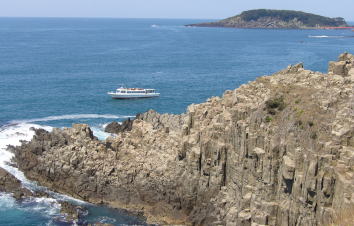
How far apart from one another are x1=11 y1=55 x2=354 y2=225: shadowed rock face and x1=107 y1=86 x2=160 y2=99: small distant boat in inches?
1596

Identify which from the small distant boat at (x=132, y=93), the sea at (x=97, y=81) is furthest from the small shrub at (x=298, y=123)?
the small distant boat at (x=132, y=93)

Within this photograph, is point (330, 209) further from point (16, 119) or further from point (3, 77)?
point (3, 77)

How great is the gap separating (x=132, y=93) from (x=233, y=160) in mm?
60410

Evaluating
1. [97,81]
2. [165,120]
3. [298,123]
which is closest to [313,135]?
[298,123]

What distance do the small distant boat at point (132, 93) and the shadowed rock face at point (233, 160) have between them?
40.5 meters

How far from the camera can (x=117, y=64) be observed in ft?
467

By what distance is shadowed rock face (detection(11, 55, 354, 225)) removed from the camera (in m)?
37.8

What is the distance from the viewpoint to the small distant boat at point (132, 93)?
10212cm

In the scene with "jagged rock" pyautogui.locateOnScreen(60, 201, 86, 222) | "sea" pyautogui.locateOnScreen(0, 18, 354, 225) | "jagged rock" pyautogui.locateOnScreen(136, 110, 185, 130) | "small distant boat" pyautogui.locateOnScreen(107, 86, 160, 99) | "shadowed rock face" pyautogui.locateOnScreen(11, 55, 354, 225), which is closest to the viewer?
"shadowed rock face" pyautogui.locateOnScreen(11, 55, 354, 225)

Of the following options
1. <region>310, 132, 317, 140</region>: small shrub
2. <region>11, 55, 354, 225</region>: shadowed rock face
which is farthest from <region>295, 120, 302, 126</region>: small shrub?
<region>310, 132, 317, 140</region>: small shrub

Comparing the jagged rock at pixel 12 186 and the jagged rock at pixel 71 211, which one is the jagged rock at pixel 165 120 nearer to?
the jagged rock at pixel 71 211

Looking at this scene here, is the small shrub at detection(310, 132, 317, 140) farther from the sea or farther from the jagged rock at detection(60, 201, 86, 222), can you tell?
the jagged rock at detection(60, 201, 86, 222)

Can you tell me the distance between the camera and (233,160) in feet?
150

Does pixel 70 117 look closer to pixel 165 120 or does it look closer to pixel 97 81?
pixel 165 120
